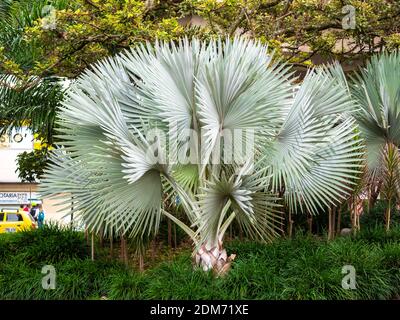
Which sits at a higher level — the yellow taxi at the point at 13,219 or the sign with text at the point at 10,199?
the sign with text at the point at 10,199

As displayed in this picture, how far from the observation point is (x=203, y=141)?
7773 mm

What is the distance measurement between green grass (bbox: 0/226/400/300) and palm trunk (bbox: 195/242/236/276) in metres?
0.14

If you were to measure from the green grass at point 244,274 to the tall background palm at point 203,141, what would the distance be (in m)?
0.41

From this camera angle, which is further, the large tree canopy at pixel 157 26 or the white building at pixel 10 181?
the white building at pixel 10 181

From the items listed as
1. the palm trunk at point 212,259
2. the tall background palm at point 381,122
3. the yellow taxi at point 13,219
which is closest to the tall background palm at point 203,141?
the palm trunk at point 212,259

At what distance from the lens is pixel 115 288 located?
742 centimetres

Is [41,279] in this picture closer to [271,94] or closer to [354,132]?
[271,94]

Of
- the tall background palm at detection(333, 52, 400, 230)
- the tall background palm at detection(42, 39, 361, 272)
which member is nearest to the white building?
the tall background palm at detection(42, 39, 361, 272)

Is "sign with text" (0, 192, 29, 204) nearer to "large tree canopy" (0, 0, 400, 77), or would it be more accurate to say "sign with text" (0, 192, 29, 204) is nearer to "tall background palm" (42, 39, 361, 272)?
"large tree canopy" (0, 0, 400, 77)

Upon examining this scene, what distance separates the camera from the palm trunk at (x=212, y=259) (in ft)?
24.6

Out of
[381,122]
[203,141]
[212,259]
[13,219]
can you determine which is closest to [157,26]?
[203,141]

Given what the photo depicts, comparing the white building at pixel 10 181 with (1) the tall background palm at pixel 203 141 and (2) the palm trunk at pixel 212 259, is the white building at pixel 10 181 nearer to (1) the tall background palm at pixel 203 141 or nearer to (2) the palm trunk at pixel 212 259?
(1) the tall background palm at pixel 203 141

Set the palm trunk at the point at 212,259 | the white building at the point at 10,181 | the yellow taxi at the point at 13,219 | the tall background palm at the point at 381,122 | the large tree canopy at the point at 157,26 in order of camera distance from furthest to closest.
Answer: the white building at the point at 10,181 → the yellow taxi at the point at 13,219 → the large tree canopy at the point at 157,26 → the tall background palm at the point at 381,122 → the palm trunk at the point at 212,259

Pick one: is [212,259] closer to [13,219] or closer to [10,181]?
[13,219]
